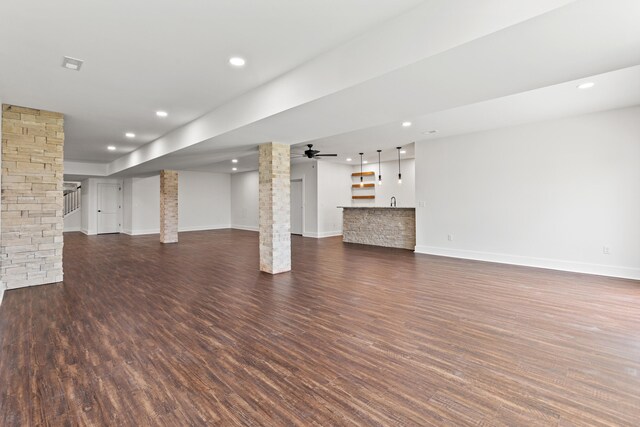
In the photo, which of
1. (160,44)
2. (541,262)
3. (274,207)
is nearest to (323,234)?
(274,207)

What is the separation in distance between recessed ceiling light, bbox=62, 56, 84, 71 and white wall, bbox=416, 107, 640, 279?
642 centimetres

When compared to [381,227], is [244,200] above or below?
above

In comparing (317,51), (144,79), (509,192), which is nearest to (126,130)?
(144,79)

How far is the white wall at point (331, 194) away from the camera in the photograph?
10.6 meters

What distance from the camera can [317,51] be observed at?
2965mm

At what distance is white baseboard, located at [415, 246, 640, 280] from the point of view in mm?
4914

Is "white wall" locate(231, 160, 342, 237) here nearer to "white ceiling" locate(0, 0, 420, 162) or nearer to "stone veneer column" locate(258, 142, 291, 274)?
"stone veneer column" locate(258, 142, 291, 274)

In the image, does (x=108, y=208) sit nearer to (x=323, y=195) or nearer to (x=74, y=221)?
(x=74, y=221)

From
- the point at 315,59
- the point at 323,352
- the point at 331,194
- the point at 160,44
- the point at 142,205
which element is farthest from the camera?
the point at 142,205

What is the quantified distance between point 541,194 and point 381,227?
3.77m

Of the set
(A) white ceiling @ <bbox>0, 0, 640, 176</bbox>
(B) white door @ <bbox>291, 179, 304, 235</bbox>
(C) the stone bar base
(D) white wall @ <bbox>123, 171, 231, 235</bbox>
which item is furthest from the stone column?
(C) the stone bar base

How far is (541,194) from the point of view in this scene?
570cm

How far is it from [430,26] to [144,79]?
3.17m

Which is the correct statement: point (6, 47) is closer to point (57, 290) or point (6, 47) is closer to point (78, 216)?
point (57, 290)
